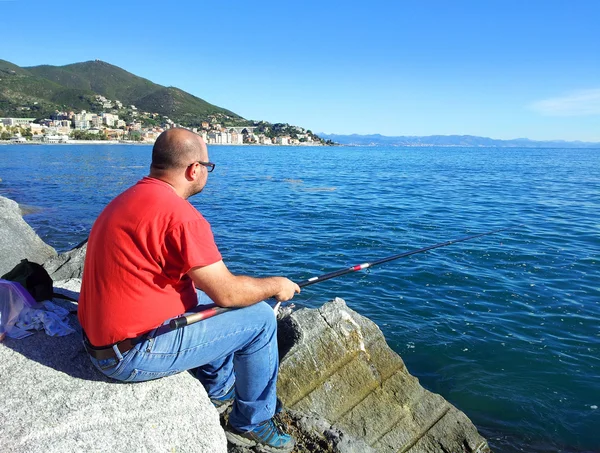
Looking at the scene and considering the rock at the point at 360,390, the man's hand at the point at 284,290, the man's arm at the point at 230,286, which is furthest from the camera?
the rock at the point at 360,390

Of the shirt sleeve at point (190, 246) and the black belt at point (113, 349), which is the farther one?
the black belt at point (113, 349)

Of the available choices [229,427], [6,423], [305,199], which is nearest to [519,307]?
[229,427]

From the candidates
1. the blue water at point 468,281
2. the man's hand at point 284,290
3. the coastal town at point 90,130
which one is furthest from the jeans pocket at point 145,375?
the coastal town at point 90,130

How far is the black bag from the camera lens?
4.05m

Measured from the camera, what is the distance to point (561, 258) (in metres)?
13.0

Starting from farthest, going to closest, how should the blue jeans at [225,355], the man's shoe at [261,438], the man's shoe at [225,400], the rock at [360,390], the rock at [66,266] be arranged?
1. the rock at [66,266]
2. the rock at [360,390]
3. the man's shoe at [225,400]
4. the man's shoe at [261,438]
5. the blue jeans at [225,355]

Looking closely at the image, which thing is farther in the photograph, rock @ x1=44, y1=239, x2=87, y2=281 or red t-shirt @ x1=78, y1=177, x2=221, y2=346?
rock @ x1=44, y1=239, x2=87, y2=281

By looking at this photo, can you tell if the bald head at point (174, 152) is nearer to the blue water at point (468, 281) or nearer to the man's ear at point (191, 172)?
the man's ear at point (191, 172)

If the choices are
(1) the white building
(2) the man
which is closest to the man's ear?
(2) the man

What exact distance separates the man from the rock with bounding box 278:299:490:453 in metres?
1.13

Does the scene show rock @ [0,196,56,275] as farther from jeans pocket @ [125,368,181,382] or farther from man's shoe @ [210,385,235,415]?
jeans pocket @ [125,368,181,382]

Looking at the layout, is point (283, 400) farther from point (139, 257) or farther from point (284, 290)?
point (139, 257)

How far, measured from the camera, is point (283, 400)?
4516 mm

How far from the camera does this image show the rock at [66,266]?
823 centimetres
